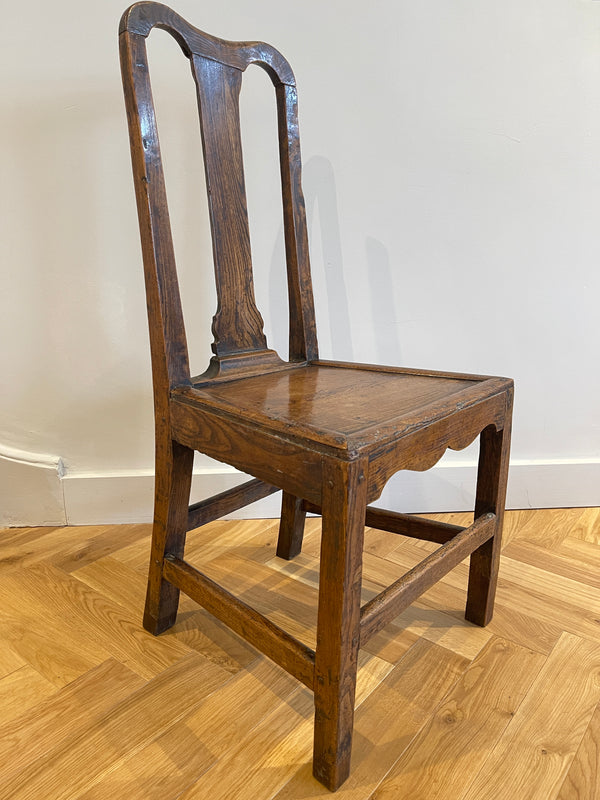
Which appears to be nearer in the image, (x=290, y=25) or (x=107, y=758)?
(x=107, y=758)

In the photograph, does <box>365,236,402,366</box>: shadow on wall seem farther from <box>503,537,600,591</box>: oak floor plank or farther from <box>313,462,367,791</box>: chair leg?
<box>313,462,367,791</box>: chair leg

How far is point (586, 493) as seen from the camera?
4.58 ft

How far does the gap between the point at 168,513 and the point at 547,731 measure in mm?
610

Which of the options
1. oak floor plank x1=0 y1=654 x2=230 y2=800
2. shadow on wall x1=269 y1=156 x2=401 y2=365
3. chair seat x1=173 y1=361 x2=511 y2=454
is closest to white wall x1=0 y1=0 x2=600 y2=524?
shadow on wall x1=269 y1=156 x2=401 y2=365

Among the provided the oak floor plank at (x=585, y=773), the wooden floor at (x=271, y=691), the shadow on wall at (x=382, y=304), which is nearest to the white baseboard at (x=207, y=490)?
the wooden floor at (x=271, y=691)

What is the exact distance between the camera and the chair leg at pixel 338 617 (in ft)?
1.85

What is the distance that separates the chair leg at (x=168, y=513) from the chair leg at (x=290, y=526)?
0.29 m

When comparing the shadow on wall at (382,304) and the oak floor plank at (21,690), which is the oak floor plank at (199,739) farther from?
the shadow on wall at (382,304)

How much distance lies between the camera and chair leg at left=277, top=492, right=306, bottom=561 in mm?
1112

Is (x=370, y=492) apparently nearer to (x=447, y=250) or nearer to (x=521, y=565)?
(x=521, y=565)

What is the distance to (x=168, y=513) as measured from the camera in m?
0.83

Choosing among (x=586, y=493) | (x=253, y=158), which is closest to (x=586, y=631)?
(x=586, y=493)

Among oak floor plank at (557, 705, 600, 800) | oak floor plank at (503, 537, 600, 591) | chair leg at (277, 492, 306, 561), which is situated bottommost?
oak floor plank at (503, 537, 600, 591)

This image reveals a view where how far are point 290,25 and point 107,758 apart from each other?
1.32 m
